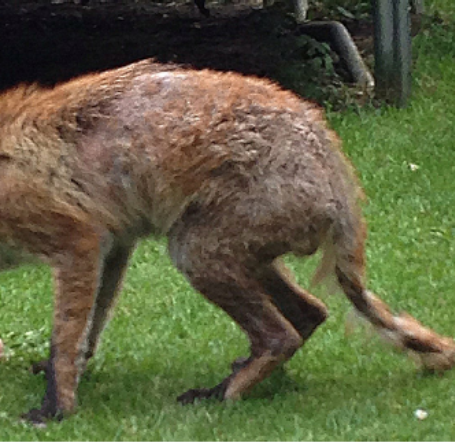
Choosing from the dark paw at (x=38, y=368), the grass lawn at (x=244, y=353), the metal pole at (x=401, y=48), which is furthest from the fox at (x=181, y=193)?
the metal pole at (x=401, y=48)

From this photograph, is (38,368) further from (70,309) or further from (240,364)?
(240,364)

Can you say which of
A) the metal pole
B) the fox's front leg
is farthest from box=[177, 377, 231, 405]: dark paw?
the metal pole

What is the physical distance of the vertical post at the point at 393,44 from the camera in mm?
11039

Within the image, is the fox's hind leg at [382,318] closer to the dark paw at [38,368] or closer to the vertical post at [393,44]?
the dark paw at [38,368]

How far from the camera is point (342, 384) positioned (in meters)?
5.64

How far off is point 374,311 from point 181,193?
3.92ft

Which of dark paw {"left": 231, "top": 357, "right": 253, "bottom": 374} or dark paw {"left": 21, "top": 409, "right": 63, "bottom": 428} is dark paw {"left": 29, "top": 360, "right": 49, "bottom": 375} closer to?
dark paw {"left": 21, "top": 409, "right": 63, "bottom": 428}

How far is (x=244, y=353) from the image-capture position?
20.2 ft

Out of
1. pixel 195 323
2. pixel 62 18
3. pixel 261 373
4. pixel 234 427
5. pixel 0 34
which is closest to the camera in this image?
pixel 234 427

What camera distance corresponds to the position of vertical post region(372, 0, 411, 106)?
11.0 meters

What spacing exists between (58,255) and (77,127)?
2.14 ft

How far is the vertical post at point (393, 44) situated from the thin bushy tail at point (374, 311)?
5.64m

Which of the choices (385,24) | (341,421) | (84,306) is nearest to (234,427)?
(341,421)

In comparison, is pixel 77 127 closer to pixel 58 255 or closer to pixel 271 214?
pixel 58 255
